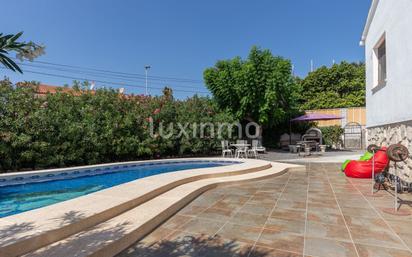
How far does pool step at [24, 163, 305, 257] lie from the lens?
→ 240 centimetres

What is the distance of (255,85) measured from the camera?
13086mm

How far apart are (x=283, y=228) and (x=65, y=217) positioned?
2.94 metres

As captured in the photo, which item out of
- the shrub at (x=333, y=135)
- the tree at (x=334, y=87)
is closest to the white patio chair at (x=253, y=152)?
the shrub at (x=333, y=135)

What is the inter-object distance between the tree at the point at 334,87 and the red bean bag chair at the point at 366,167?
2043 centimetres

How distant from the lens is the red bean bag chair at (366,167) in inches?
239

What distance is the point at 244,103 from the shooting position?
13.5 m

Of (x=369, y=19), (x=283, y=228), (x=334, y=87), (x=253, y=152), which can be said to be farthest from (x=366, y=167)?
(x=334, y=87)

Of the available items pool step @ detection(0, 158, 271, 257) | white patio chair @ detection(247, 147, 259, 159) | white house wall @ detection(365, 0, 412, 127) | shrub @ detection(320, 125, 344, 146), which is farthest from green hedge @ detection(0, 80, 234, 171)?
shrub @ detection(320, 125, 344, 146)

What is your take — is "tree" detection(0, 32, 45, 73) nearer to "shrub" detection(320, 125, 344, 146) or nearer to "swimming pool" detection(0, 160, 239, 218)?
"swimming pool" detection(0, 160, 239, 218)

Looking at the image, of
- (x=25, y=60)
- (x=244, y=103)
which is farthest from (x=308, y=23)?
(x=25, y=60)

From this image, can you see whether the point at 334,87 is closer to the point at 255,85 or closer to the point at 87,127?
the point at 255,85

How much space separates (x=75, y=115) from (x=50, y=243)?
7.83 meters

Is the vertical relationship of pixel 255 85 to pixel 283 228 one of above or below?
above

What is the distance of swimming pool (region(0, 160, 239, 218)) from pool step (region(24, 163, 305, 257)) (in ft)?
9.54
